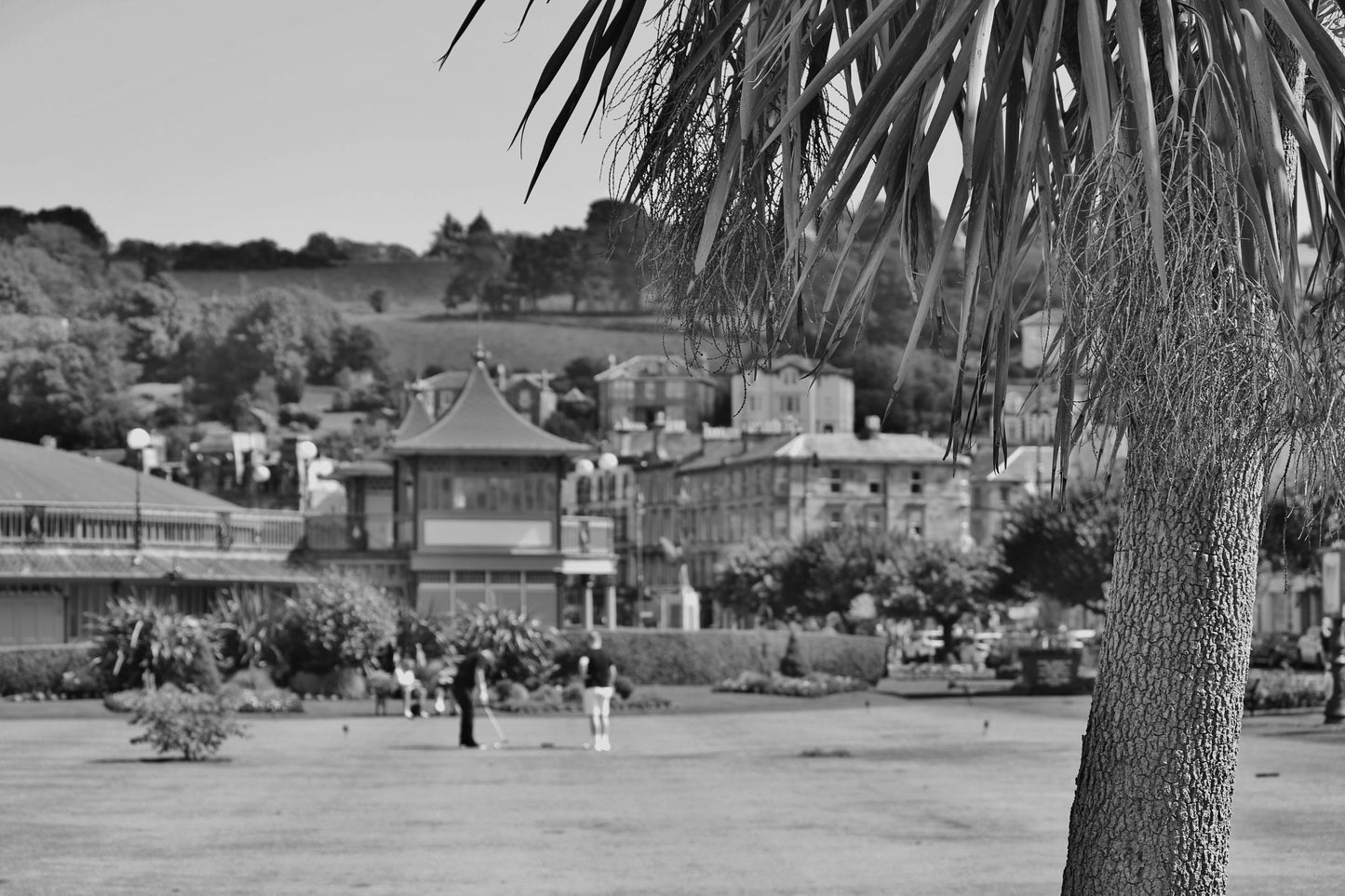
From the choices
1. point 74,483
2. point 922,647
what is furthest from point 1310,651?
point 922,647

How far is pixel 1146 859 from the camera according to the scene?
27.3 ft

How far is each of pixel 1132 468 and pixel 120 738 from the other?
93.1ft

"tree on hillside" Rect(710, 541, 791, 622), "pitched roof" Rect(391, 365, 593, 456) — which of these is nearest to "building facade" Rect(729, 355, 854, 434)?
"tree on hillside" Rect(710, 541, 791, 622)

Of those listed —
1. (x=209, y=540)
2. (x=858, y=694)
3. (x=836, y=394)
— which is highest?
(x=836, y=394)

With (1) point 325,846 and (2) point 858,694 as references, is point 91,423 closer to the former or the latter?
(2) point 858,694

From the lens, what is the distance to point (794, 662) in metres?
55.8

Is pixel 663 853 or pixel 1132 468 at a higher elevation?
pixel 1132 468

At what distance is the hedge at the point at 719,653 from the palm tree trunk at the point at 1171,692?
43334mm

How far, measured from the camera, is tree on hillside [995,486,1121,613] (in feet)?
222

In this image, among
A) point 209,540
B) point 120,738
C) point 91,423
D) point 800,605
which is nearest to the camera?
point 120,738

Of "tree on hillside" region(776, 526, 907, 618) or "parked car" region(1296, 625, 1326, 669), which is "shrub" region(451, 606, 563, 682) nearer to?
"parked car" region(1296, 625, 1326, 669)

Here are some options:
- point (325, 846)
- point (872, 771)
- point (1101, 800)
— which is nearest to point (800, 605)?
point (872, 771)

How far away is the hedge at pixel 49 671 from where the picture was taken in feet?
155

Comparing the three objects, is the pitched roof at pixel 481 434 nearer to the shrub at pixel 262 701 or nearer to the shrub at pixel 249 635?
the shrub at pixel 249 635
